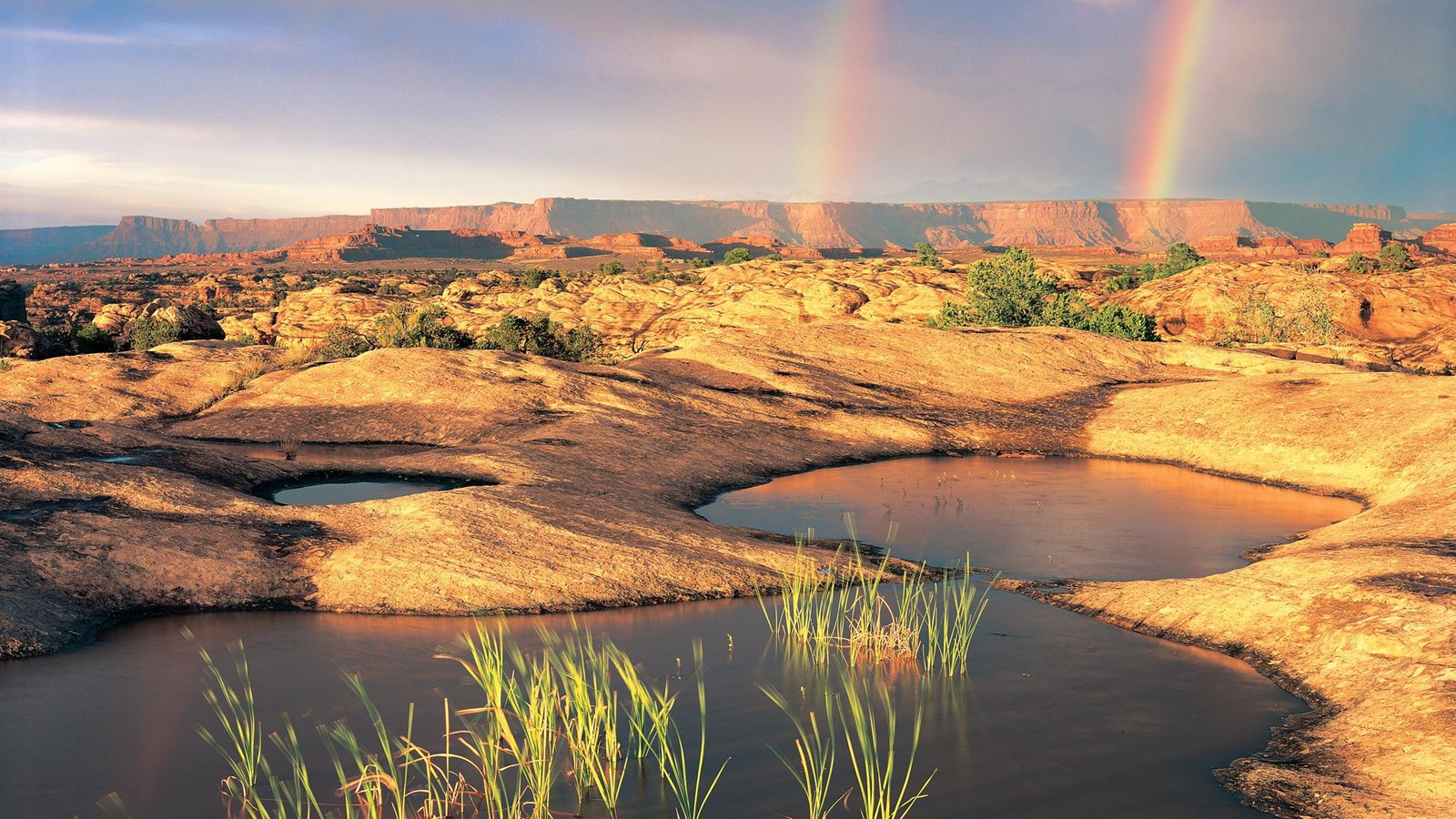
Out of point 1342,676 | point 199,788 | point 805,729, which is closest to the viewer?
point 199,788

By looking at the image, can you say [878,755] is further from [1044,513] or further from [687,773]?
[1044,513]

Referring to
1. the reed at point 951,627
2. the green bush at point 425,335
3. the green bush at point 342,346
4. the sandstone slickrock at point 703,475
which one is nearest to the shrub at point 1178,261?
the sandstone slickrock at point 703,475

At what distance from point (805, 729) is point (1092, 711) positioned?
355cm

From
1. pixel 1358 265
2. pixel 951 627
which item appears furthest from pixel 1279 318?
pixel 951 627

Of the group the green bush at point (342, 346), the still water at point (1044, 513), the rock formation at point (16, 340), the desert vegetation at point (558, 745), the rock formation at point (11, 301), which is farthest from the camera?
the rock formation at point (11, 301)

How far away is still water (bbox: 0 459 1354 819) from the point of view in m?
10.7

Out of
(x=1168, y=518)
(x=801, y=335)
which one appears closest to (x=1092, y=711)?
(x=1168, y=518)

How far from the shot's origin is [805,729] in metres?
12.7

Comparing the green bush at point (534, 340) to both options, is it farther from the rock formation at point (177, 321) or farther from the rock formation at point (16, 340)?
the rock formation at point (16, 340)

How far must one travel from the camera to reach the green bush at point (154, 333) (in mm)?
52719

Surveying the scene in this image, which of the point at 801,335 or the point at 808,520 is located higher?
the point at 801,335

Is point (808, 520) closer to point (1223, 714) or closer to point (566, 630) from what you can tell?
point (566, 630)

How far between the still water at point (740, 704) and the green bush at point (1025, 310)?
42185 mm

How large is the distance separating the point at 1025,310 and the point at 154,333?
151 ft
